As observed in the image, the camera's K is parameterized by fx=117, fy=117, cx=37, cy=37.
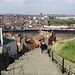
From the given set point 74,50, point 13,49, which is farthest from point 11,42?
point 74,50

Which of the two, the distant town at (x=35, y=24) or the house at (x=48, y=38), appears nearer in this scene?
the house at (x=48, y=38)

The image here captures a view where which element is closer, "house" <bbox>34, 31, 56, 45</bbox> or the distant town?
"house" <bbox>34, 31, 56, 45</bbox>

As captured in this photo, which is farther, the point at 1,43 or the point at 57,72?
the point at 1,43

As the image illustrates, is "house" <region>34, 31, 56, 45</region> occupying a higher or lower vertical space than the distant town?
lower

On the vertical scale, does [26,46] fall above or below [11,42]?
below

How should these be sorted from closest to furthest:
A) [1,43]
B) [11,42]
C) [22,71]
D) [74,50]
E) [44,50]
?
[22,71] → [74,50] → [44,50] → [1,43] → [11,42]

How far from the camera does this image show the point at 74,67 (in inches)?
183

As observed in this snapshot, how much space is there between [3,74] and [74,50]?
4.01 m

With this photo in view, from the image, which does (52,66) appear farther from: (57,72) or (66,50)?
(66,50)

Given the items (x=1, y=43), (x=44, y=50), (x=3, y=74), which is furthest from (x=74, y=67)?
(x=1, y=43)

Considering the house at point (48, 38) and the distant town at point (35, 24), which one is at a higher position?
the distant town at point (35, 24)

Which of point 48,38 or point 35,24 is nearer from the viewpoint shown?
point 48,38

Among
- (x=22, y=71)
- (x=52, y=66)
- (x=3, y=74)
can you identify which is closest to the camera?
(x=3, y=74)

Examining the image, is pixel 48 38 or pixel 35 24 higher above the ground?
pixel 35 24
